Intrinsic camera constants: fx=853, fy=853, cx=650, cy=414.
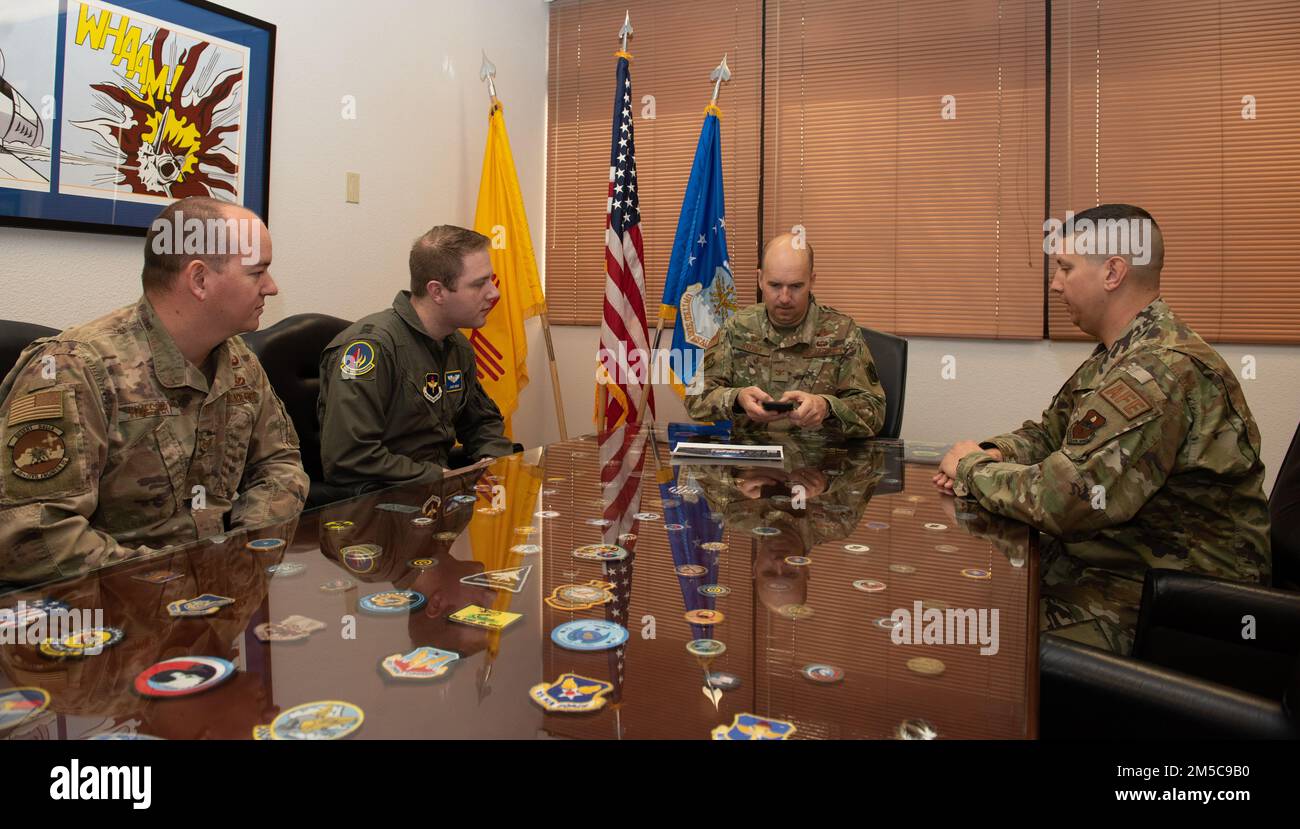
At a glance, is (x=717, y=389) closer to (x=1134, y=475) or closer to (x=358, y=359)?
(x=358, y=359)

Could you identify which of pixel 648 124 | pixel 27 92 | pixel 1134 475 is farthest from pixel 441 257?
pixel 648 124

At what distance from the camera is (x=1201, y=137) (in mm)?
3494

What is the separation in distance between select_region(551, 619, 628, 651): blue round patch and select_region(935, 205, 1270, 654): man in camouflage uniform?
33.7 inches

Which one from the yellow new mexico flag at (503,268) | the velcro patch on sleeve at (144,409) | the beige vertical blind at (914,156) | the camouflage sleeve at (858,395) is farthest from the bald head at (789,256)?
the velcro patch on sleeve at (144,409)

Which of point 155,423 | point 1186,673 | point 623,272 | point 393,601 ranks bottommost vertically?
point 1186,673

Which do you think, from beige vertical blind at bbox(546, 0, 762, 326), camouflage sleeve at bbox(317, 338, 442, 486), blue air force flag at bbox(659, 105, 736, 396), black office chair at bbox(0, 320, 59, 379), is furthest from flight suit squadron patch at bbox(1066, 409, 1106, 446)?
beige vertical blind at bbox(546, 0, 762, 326)

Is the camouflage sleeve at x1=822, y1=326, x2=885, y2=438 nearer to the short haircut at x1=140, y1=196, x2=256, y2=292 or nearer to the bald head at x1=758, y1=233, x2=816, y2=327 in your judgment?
the bald head at x1=758, y1=233, x2=816, y2=327

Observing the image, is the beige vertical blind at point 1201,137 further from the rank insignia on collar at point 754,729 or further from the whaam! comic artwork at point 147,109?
the rank insignia on collar at point 754,729

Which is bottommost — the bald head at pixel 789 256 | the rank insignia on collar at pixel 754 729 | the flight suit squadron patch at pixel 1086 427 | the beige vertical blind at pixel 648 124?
the rank insignia on collar at pixel 754 729

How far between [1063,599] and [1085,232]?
82cm

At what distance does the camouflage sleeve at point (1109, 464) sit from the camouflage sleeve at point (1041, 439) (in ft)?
1.50

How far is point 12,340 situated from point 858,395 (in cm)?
227

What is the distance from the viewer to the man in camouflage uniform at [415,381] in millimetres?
2219

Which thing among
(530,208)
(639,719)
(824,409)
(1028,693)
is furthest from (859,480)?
(530,208)
